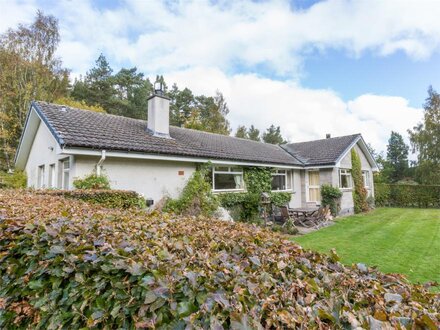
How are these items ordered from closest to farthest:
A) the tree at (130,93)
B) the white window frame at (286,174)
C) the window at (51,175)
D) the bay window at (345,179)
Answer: the window at (51,175) < the white window frame at (286,174) < the bay window at (345,179) < the tree at (130,93)

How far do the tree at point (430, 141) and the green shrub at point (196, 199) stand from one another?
2811 cm

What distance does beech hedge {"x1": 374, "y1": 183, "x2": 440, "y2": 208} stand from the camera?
21156 millimetres

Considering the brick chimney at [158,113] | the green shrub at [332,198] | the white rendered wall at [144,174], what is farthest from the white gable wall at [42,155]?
the green shrub at [332,198]

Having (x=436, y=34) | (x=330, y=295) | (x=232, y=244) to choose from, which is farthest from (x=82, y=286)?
(x=436, y=34)

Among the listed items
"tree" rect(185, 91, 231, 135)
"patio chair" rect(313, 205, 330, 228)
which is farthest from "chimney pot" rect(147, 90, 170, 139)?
"tree" rect(185, 91, 231, 135)

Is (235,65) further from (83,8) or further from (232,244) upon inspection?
(232,244)

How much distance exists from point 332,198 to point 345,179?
9.80 ft

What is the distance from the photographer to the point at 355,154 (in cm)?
1972

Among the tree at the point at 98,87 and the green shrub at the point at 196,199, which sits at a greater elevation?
the tree at the point at 98,87

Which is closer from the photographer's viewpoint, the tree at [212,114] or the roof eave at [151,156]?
the roof eave at [151,156]

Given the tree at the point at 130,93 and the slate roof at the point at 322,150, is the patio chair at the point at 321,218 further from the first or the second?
the tree at the point at 130,93

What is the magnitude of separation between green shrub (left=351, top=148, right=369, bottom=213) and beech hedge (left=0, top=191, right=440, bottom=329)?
18.4m

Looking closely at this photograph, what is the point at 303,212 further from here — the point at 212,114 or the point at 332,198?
the point at 212,114

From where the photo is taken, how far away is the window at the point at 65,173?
10.2m
